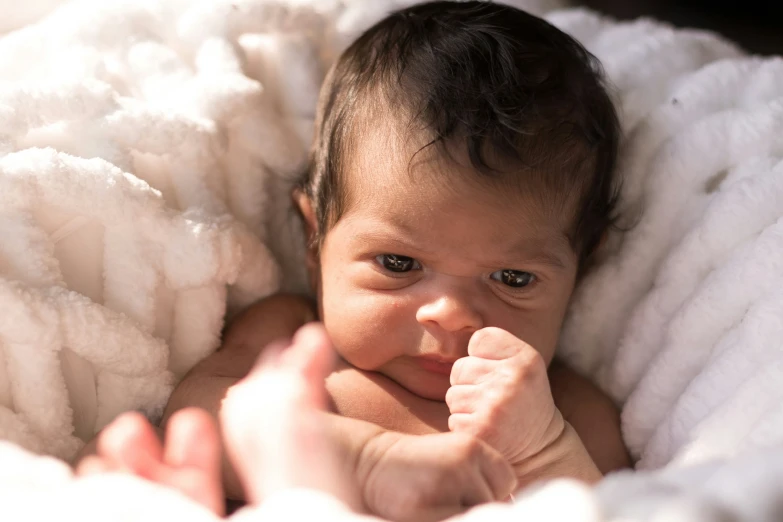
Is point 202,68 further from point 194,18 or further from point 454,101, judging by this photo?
point 454,101

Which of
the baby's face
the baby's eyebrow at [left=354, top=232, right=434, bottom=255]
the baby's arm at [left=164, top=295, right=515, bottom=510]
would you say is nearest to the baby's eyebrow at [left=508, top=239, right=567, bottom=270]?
the baby's face

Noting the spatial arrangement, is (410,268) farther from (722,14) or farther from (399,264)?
(722,14)

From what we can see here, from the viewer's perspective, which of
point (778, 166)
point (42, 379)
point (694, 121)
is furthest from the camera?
point (694, 121)

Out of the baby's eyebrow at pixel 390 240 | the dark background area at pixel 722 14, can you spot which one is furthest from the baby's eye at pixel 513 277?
the dark background area at pixel 722 14

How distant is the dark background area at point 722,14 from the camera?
1.81 m

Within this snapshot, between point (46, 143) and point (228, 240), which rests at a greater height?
point (46, 143)

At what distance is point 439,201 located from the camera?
96 centimetres

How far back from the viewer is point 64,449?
94cm

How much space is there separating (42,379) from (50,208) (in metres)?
0.20

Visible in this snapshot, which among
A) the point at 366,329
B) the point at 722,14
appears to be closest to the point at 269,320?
the point at 366,329

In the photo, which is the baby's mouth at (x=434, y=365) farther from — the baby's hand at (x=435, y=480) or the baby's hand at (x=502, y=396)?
the baby's hand at (x=435, y=480)

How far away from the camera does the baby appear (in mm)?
918

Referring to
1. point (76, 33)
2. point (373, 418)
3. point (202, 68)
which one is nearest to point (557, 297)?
point (373, 418)

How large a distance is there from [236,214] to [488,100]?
0.42 metres
